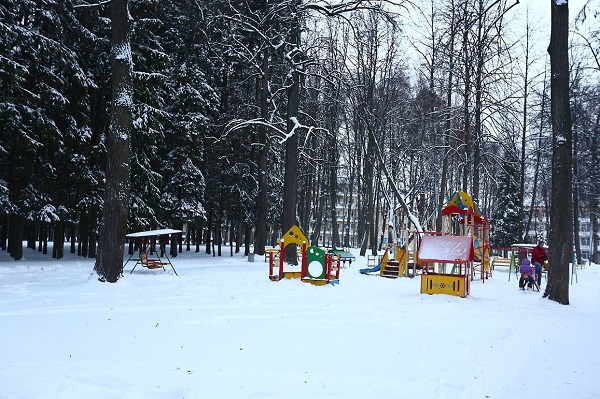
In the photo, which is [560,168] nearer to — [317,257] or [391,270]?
[317,257]

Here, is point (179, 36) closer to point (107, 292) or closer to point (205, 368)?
point (107, 292)

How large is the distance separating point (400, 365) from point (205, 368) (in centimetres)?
239

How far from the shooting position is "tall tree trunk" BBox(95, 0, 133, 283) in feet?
46.7

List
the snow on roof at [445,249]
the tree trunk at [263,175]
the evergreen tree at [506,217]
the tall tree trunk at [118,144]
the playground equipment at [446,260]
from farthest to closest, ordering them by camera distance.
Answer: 1. the evergreen tree at [506,217]
2. the tree trunk at [263,175]
3. the snow on roof at [445,249]
4. the playground equipment at [446,260]
5. the tall tree trunk at [118,144]

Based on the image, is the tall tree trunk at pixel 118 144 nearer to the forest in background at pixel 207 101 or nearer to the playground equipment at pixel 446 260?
the forest in background at pixel 207 101

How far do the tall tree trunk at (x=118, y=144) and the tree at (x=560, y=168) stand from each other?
11186mm

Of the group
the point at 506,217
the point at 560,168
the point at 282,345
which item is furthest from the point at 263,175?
the point at 506,217

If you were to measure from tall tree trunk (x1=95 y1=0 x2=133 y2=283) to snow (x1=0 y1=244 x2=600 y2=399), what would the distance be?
136 centimetres

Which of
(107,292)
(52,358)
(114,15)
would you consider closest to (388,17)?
(114,15)

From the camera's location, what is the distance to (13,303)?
10297mm

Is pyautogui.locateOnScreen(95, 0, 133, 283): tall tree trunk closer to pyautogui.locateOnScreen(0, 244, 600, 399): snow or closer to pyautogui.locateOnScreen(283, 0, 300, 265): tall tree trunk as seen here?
pyautogui.locateOnScreen(0, 244, 600, 399): snow

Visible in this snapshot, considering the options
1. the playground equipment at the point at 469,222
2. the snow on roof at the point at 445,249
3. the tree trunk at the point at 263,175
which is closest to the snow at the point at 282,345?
the snow on roof at the point at 445,249

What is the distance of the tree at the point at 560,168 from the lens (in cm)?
1340

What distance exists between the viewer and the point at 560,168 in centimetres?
1350
